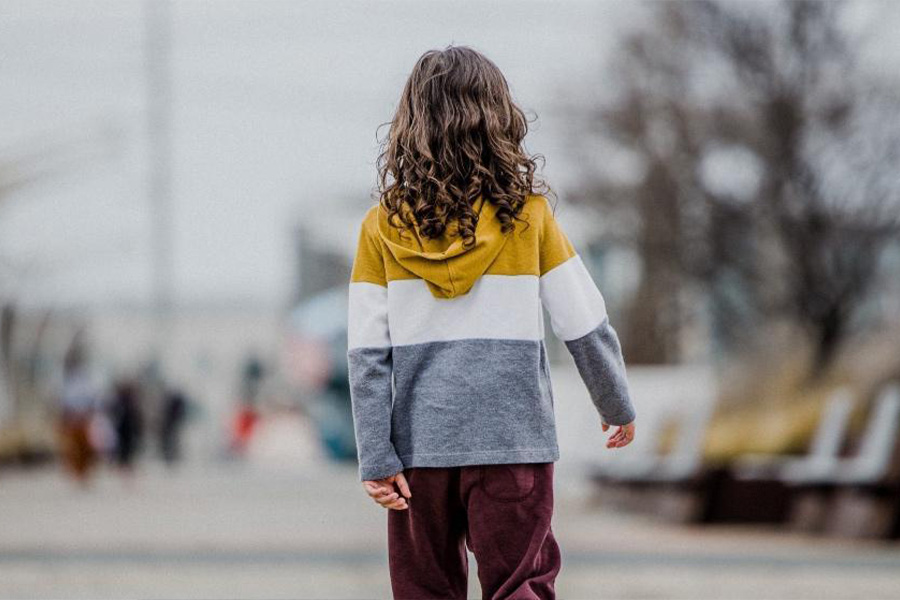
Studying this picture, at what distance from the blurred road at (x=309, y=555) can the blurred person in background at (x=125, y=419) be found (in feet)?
25.5

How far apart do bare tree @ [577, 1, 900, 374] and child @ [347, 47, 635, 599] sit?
15358 mm

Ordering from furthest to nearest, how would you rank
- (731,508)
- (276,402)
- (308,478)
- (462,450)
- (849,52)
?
(276,402), (308,478), (849,52), (731,508), (462,450)

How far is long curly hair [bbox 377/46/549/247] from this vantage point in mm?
3596

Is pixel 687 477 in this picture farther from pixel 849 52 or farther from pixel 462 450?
pixel 462 450

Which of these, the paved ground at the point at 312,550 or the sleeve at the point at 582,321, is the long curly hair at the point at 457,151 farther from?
the paved ground at the point at 312,550

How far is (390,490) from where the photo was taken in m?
3.57

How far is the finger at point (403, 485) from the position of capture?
3.57 m

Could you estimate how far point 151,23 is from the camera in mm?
33438

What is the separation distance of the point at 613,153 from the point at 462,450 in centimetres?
2185

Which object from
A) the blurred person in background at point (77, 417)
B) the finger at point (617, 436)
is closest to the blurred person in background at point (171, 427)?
the blurred person in background at point (77, 417)

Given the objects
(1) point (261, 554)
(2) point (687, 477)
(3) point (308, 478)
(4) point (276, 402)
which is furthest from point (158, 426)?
(1) point (261, 554)

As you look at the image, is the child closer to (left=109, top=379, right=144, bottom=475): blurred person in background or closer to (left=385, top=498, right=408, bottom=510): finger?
(left=385, top=498, right=408, bottom=510): finger

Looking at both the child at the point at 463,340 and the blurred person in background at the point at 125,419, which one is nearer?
the child at the point at 463,340

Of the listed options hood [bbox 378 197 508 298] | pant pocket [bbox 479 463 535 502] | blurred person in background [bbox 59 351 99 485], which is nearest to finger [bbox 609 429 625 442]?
pant pocket [bbox 479 463 535 502]
